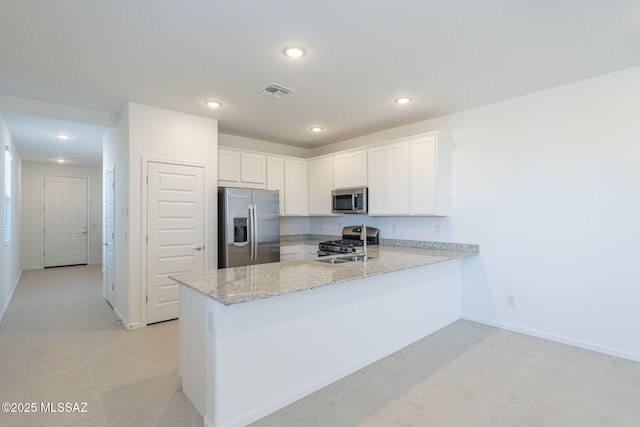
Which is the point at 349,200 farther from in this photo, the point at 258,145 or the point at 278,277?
the point at 278,277

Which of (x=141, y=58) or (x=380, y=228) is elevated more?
(x=141, y=58)

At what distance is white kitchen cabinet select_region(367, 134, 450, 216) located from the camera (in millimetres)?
4023

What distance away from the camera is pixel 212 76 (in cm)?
308

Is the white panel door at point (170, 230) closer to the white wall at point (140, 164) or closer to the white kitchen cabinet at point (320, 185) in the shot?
the white wall at point (140, 164)

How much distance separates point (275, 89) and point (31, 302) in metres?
5.03

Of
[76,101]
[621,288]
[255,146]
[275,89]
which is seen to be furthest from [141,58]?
[621,288]

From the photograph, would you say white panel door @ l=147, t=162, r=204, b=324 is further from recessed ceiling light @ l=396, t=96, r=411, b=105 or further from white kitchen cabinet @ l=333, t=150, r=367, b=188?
recessed ceiling light @ l=396, t=96, r=411, b=105

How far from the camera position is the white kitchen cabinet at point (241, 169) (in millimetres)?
4703

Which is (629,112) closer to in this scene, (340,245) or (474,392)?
(474,392)

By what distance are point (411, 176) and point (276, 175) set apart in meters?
2.23

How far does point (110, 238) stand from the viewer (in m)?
4.77

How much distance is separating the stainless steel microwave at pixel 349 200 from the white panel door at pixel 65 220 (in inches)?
295

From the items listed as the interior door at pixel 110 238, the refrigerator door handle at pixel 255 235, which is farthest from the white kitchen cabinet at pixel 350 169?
the interior door at pixel 110 238

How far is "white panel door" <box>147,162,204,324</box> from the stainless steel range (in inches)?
68.7
